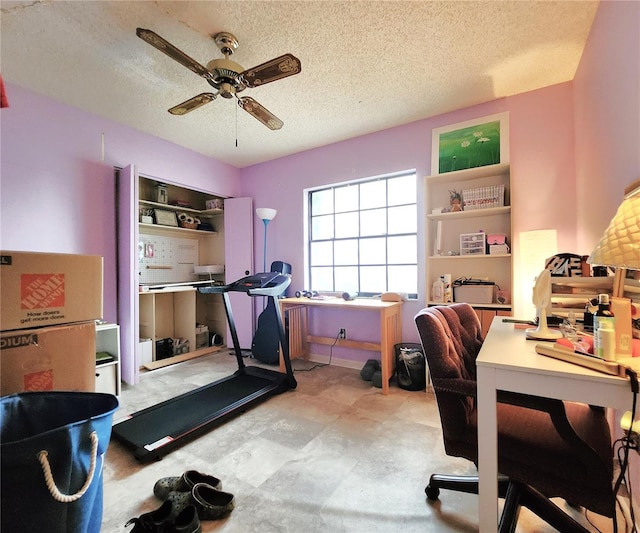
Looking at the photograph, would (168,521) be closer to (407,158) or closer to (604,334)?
(604,334)

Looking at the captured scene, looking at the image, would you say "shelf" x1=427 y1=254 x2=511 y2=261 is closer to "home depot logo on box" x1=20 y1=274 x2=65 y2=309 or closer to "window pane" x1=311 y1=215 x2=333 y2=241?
"window pane" x1=311 y1=215 x2=333 y2=241

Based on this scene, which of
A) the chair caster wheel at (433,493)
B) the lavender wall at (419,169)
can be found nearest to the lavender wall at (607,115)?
the lavender wall at (419,169)

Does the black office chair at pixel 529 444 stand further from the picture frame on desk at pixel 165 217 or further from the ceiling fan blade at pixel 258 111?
the picture frame on desk at pixel 165 217

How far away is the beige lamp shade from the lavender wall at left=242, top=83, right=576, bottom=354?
1855mm

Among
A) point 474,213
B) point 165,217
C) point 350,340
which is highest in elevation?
point 165,217

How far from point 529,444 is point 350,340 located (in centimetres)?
249

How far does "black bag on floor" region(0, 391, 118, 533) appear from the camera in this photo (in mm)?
848

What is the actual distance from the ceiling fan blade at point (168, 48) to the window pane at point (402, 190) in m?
2.21

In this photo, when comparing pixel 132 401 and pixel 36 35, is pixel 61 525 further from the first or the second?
pixel 36 35

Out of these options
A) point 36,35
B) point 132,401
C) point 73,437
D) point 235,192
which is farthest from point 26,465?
point 235,192

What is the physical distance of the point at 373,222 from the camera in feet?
11.7

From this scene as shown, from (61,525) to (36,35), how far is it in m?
2.84

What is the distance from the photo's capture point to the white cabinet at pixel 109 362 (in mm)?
2613

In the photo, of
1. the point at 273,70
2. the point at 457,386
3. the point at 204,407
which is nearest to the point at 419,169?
the point at 273,70
